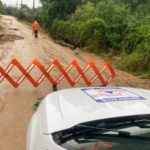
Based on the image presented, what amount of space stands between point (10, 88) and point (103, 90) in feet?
25.5

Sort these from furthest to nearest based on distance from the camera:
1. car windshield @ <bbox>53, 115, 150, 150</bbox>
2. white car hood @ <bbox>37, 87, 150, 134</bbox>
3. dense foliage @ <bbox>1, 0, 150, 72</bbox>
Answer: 1. dense foliage @ <bbox>1, 0, 150, 72</bbox>
2. white car hood @ <bbox>37, 87, 150, 134</bbox>
3. car windshield @ <bbox>53, 115, 150, 150</bbox>

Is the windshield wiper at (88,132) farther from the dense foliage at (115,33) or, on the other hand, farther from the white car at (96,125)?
the dense foliage at (115,33)

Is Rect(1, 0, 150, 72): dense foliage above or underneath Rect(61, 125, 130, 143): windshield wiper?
underneath

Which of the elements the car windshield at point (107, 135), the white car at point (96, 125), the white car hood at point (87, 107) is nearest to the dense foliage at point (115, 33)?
the white car hood at point (87, 107)

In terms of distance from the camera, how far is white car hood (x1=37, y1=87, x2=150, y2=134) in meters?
2.94

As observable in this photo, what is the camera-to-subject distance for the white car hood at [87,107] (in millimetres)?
2941

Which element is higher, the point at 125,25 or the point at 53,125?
the point at 53,125

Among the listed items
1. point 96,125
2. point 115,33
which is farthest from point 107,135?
point 115,33

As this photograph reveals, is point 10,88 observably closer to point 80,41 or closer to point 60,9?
point 80,41

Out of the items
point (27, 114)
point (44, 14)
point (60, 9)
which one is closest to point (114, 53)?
point (27, 114)

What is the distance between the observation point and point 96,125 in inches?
113

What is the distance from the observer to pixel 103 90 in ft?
12.3

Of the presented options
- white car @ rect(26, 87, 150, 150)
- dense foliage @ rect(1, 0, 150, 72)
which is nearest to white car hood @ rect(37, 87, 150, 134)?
white car @ rect(26, 87, 150, 150)

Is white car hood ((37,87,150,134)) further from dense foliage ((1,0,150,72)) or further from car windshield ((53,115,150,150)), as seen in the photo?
dense foliage ((1,0,150,72))
